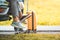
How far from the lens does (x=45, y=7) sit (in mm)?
16406

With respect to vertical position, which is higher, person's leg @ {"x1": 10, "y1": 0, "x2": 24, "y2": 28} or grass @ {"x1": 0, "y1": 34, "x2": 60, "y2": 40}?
person's leg @ {"x1": 10, "y1": 0, "x2": 24, "y2": 28}

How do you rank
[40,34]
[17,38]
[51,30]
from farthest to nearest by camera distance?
[51,30], [40,34], [17,38]

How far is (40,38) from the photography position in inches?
266

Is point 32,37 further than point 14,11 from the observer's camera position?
Yes

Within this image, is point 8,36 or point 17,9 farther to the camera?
point 8,36

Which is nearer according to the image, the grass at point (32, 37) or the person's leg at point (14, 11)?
the person's leg at point (14, 11)

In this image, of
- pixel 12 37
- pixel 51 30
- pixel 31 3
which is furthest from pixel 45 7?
pixel 12 37

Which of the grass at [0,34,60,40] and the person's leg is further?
the grass at [0,34,60,40]

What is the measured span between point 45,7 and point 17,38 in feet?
32.3

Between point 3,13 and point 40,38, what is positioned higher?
point 3,13

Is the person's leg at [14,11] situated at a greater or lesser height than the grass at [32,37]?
greater

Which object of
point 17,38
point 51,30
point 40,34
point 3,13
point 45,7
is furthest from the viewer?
point 45,7

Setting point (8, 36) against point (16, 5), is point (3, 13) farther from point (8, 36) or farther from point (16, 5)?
point (8, 36)

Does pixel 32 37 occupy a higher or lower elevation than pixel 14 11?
lower
